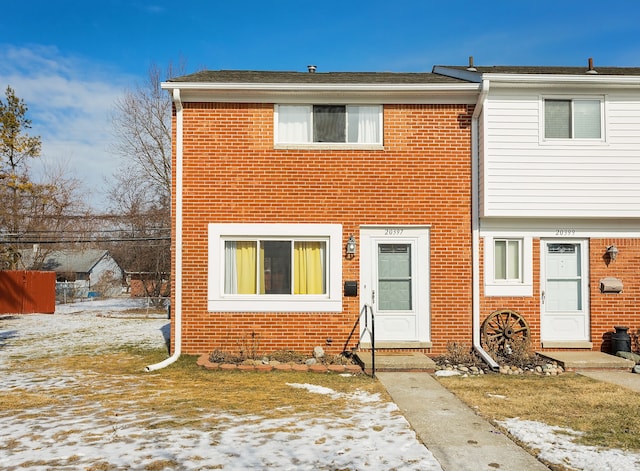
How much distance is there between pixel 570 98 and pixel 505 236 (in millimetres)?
2801

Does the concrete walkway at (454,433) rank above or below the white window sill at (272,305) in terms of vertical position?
below

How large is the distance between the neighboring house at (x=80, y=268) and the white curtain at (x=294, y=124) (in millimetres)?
25896

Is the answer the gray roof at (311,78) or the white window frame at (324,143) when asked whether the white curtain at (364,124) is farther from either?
the gray roof at (311,78)

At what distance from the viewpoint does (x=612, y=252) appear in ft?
32.8

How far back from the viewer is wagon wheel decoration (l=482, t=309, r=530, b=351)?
9.86m

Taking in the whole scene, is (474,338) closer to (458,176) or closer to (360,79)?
(458,176)

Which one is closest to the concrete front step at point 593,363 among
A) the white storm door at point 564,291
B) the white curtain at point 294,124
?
the white storm door at point 564,291

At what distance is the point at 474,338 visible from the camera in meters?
9.86

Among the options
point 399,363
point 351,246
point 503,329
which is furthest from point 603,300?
point 351,246

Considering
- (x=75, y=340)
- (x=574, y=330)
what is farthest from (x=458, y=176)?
(x=75, y=340)

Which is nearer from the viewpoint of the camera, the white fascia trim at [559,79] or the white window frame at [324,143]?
the white fascia trim at [559,79]

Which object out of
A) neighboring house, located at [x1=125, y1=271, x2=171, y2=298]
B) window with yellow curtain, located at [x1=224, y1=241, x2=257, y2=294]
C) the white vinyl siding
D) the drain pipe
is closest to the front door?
the drain pipe

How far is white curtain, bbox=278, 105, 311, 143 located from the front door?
7.05 feet

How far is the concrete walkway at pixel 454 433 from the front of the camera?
461cm
